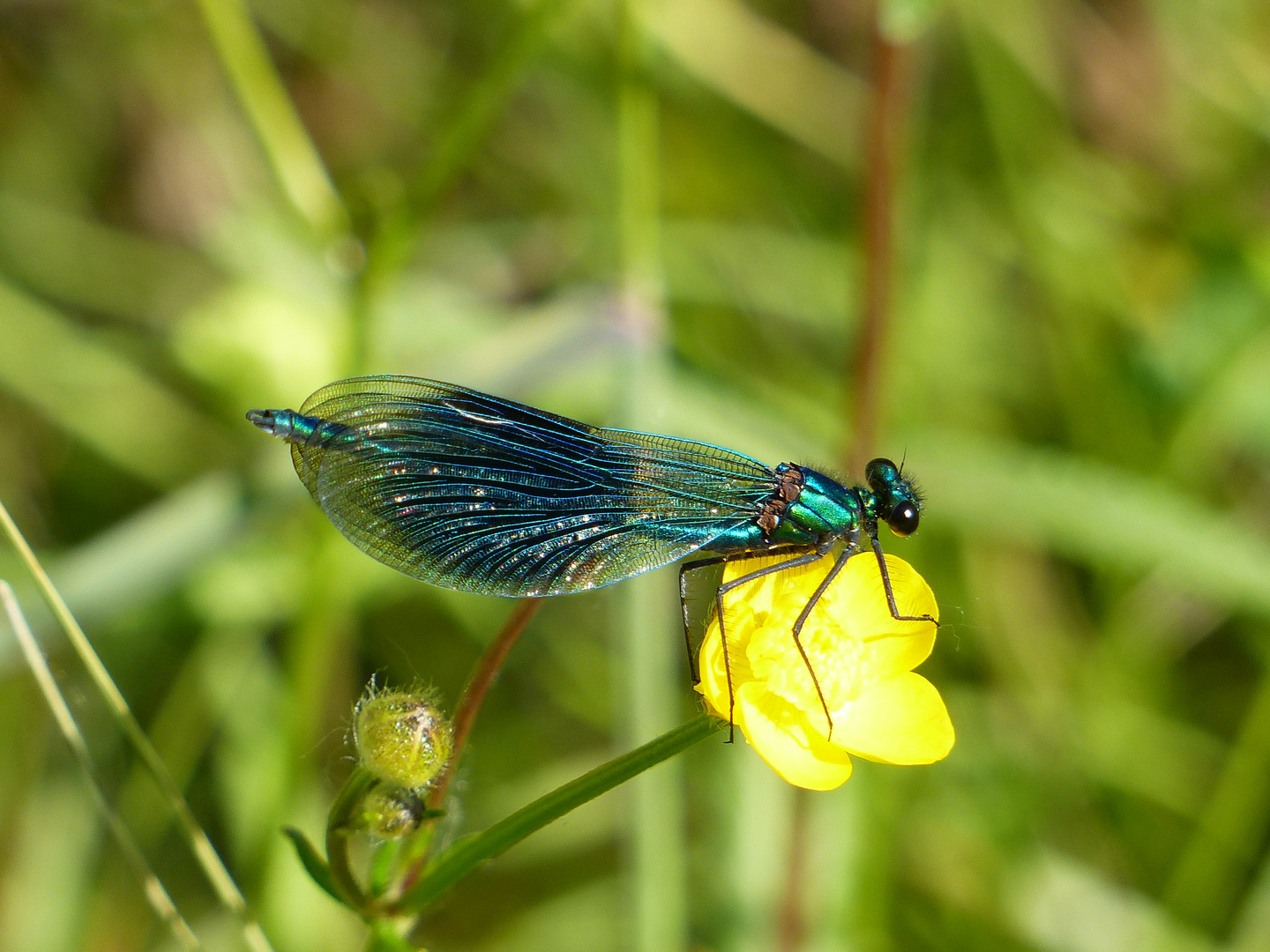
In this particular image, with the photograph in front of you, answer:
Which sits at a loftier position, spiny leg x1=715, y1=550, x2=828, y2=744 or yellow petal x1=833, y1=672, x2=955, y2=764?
spiny leg x1=715, y1=550, x2=828, y2=744

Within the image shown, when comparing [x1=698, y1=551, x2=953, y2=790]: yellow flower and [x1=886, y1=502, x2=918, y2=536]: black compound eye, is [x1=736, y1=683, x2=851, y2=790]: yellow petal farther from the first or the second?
[x1=886, y1=502, x2=918, y2=536]: black compound eye

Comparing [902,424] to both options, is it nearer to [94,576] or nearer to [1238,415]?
[1238,415]

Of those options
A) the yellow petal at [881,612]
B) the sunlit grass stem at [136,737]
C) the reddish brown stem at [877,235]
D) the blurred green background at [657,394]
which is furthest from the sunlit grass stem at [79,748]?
the reddish brown stem at [877,235]

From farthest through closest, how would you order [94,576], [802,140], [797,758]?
[802,140] → [94,576] → [797,758]

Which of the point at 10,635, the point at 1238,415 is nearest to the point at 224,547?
the point at 10,635

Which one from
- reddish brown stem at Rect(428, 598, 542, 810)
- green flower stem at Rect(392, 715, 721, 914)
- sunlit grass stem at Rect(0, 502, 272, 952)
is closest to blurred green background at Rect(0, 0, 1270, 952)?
sunlit grass stem at Rect(0, 502, 272, 952)

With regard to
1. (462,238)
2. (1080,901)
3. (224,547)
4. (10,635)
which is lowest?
(1080,901)

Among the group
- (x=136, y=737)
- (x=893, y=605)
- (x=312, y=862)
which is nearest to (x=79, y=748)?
(x=136, y=737)
